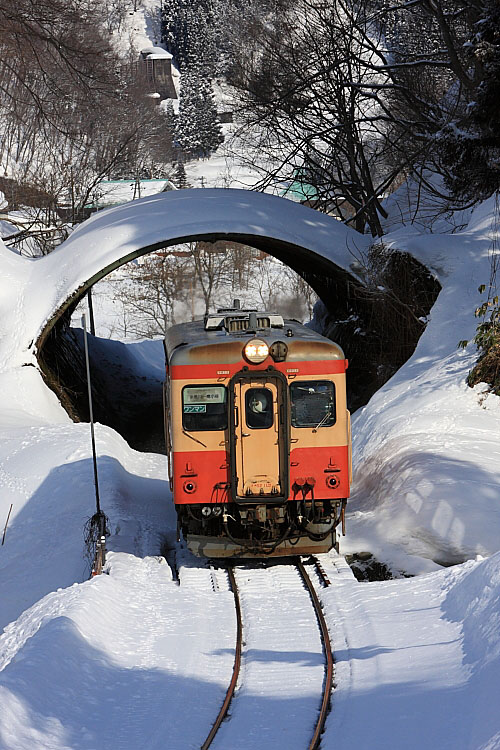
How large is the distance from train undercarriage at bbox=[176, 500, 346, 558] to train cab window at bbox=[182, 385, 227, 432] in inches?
39.9

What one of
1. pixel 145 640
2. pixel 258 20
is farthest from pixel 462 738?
pixel 258 20

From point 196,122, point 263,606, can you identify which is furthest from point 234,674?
point 196,122

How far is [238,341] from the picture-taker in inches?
406

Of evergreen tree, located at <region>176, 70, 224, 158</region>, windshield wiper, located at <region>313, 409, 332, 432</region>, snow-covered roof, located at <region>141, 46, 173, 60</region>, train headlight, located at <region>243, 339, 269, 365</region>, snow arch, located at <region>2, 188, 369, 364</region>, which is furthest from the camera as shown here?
snow-covered roof, located at <region>141, 46, 173, 60</region>

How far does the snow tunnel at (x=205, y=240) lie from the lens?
850 inches

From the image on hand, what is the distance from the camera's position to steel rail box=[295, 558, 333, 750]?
6.21 meters

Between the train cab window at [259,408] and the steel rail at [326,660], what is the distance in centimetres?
186

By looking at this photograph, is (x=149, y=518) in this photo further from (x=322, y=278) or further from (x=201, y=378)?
(x=322, y=278)

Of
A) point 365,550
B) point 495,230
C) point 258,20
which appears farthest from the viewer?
point 258,20

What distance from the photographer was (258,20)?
30234 millimetres

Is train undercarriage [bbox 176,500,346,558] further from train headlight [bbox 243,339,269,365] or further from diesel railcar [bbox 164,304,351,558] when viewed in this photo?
train headlight [bbox 243,339,269,365]

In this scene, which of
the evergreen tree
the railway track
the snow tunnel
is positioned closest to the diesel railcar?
the railway track

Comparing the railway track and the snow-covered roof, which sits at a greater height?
the snow-covered roof

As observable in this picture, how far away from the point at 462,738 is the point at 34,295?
59.4ft
